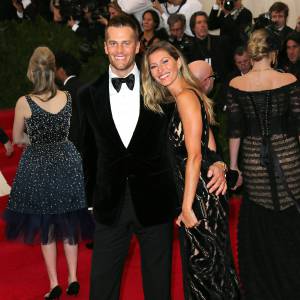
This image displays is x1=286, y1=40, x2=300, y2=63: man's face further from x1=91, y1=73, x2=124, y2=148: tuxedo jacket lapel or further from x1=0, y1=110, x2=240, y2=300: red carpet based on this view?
x1=91, y1=73, x2=124, y2=148: tuxedo jacket lapel

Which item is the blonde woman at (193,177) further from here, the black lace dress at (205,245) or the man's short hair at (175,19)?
the man's short hair at (175,19)

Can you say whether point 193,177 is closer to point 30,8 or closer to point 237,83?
point 237,83

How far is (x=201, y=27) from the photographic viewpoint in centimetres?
941

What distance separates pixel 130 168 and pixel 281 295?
1683 mm

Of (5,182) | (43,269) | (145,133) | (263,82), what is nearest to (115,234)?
(145,133)

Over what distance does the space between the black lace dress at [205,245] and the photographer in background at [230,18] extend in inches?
240

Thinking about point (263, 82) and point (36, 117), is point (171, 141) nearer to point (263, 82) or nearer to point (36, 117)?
point (263, 82)

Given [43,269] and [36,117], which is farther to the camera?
[43,269]

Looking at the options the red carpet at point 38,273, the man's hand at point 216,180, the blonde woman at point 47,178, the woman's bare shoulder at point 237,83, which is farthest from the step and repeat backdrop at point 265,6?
the man's hand at point 216,180

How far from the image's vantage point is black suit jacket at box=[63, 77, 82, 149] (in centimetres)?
560

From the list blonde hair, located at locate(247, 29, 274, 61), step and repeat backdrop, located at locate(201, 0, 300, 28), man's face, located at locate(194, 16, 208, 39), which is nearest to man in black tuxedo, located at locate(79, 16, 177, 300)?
blonde hair, located at locate(247, 29, 274, 61)

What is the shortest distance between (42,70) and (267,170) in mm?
1835

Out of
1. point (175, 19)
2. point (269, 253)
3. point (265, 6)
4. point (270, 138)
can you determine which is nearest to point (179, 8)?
point (175, 19)

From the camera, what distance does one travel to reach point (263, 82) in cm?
479
